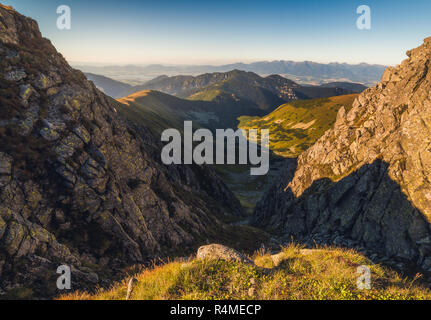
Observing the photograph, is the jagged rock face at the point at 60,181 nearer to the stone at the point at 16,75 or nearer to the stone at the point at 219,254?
the stone at the point at 16,75

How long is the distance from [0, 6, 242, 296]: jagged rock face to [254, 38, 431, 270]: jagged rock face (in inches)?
1149

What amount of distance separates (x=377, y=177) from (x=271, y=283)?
40.5 metres

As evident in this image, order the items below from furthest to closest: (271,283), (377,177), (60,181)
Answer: (377,177)
(60,181)
(271,283)

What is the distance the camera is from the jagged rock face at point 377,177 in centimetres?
3127

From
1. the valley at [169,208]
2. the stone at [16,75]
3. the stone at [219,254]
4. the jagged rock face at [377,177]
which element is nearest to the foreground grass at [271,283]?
the valley at [169,208]

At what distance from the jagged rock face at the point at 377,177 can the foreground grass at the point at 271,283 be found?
1059 inches

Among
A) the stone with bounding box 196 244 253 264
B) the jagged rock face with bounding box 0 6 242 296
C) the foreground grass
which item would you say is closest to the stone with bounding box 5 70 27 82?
the jagged rock face with bounding box 0 6 242 296

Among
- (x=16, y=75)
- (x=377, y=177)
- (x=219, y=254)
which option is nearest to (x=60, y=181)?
(x=16, y=75)

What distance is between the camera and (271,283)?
8.82 meters

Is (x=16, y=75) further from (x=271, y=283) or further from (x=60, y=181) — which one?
(x=271, y=283)

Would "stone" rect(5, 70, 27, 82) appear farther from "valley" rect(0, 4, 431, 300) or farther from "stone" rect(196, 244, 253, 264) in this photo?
"stone" rect(196, 244, 253, 264)
